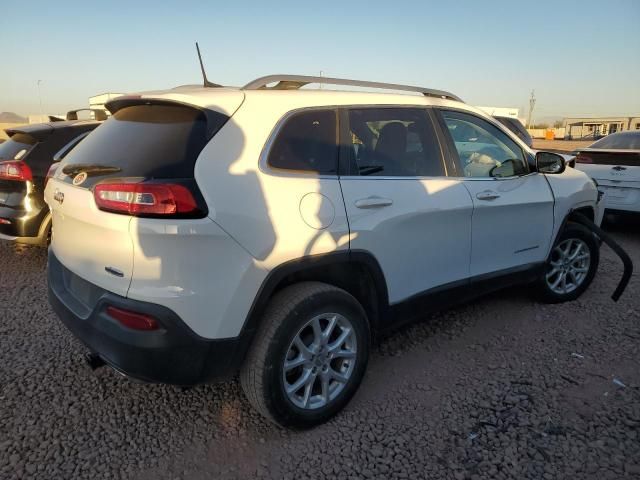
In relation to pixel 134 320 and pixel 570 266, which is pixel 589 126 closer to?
pixel 570 266

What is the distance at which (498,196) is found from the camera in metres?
3.37

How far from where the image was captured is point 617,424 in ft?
8.50

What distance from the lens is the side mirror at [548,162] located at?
12.1ft

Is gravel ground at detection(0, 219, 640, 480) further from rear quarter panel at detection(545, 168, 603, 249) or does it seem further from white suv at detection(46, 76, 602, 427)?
rear quarter panel at detection(545, 168, 603, 249)

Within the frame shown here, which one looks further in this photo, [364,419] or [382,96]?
[382,96]

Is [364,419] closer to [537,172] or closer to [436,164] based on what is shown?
[436,164]

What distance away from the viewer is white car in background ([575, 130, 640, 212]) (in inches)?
245

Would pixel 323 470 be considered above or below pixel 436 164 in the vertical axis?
below

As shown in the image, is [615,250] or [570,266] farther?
[570,266]

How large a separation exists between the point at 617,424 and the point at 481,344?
1.04 metres

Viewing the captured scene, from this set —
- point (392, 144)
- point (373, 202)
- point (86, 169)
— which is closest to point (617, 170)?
point (392, 144)

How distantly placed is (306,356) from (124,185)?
1.21 m

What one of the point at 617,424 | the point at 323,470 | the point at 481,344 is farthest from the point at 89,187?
the point at 617,424

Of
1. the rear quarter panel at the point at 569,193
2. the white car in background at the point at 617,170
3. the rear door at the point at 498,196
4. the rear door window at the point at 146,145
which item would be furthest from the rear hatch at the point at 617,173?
the rear door window at the point at 146,145
